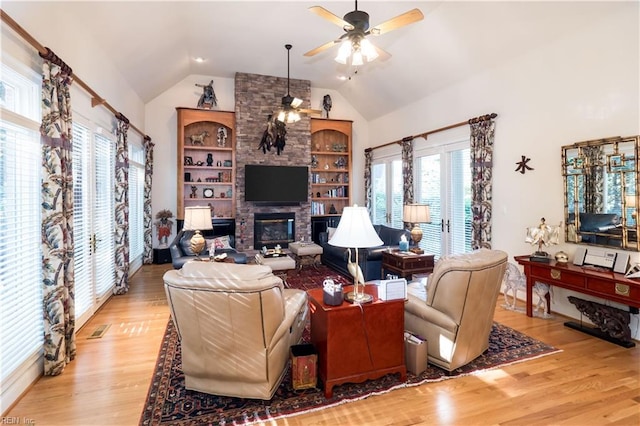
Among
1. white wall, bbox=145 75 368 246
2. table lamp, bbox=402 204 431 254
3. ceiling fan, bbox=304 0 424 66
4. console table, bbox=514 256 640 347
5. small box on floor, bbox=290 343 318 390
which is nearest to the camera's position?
small box on floor, bbox=290 343 318 390

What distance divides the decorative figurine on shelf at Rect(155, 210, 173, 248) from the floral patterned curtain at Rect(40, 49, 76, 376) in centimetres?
471

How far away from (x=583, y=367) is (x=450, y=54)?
466 centimetres

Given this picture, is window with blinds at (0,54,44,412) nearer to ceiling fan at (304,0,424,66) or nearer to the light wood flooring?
the light wood flooring

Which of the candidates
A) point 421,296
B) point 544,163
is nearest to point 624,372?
point 421,296

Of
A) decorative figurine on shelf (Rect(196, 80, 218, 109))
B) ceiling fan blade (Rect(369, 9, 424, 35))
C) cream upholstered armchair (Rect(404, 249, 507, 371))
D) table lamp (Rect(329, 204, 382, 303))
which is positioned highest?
decorative figurine on shelf (Rect(196, 80, 218, 109))

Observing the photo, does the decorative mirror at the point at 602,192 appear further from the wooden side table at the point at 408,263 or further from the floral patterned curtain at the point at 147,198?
the floral patterned curtain at the point at 147,198

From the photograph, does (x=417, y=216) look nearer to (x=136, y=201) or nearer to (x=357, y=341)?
(x=357, y=341)

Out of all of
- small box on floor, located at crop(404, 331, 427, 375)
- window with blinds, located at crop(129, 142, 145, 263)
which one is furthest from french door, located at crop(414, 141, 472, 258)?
window with blinds, located at crop(129, 142, 145, 263)

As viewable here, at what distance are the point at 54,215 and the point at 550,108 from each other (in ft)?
18.9

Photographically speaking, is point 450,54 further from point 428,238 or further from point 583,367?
point 583,367

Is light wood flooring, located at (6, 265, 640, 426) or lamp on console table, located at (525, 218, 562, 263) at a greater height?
lamp on console table, located at (525, 218, 562, 263)

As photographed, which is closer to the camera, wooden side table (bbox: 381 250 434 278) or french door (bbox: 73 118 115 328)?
french door (bbox: 73 118 115 328)

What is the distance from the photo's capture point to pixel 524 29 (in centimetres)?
421

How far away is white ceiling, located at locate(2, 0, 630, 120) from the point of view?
3.86m
